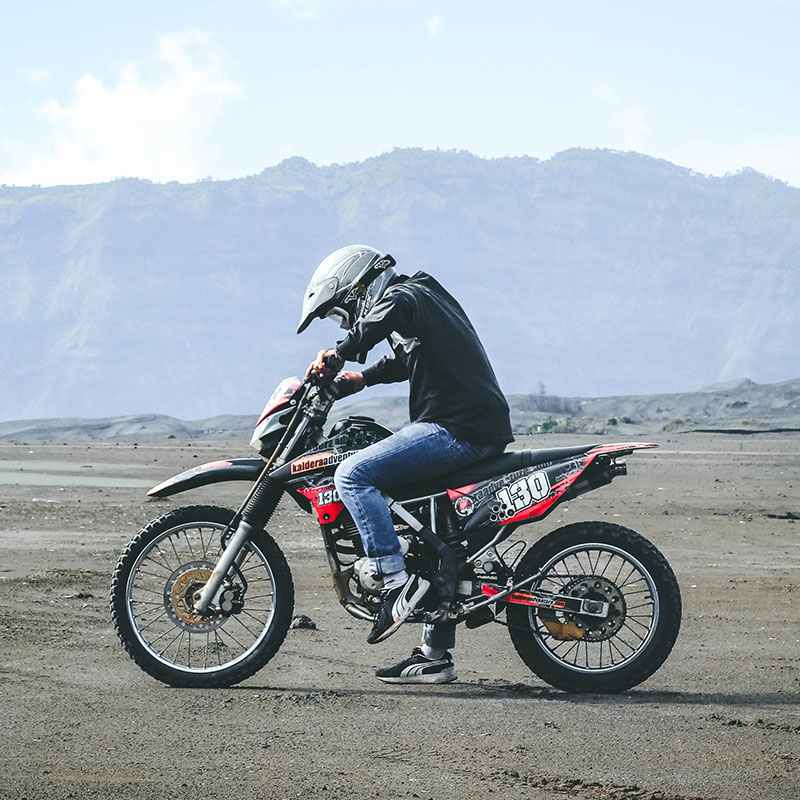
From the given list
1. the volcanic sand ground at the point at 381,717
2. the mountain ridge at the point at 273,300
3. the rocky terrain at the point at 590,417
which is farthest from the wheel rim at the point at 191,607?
the mountain ridge at the point at 273,300

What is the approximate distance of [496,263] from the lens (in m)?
188

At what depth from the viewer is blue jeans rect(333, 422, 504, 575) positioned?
6.57 metres

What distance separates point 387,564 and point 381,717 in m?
0.79

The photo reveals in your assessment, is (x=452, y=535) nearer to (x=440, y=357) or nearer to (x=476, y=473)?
(x=476, y=473)

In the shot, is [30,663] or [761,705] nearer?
[761,705]

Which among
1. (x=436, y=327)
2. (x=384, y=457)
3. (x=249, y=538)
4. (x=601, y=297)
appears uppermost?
(x=601, y=297)

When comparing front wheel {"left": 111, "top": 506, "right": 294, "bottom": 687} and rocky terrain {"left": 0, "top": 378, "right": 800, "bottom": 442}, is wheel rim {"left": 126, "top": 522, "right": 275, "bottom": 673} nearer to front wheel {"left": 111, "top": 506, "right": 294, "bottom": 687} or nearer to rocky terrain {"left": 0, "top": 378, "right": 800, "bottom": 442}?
front wheel {"left": 111, "top": 506, "right": 294, "bottom": 687}

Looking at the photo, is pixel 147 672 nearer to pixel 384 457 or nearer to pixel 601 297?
pixel 384 457

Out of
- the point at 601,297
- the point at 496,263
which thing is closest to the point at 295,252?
the point at 496,263

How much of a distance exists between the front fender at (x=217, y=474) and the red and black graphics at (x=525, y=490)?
1.05m

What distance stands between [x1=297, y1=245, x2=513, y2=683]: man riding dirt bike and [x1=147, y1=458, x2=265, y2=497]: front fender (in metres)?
0.57

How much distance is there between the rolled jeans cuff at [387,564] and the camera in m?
6.56

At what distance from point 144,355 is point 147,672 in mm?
155107

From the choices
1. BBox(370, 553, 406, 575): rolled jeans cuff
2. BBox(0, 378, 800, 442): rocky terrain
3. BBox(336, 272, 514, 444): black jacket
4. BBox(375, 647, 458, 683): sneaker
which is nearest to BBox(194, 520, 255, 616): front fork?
BBox(370, 553, 406, 575): rolled jeans cuff
